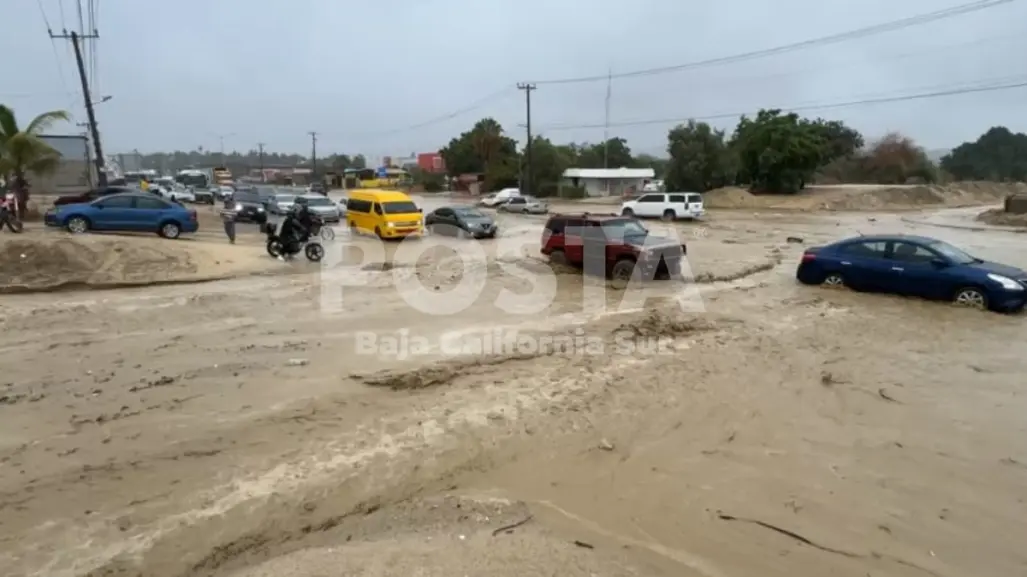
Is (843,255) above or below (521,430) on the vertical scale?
above

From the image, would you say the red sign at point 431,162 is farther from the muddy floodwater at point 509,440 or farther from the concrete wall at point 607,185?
the muddy floodwater at point 509,440

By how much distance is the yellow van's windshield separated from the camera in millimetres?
24300

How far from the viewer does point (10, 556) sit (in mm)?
4266

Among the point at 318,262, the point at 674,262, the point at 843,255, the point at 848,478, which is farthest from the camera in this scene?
the point at 318,262

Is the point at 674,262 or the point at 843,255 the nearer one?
the point at 843,255

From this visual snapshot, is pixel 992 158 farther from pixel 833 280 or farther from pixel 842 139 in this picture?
pixel 833 280

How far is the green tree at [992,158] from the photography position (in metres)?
69.8

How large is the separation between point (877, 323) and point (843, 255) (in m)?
3.09

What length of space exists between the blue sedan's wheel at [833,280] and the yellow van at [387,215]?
50.0 feet

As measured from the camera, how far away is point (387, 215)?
24.1 meters

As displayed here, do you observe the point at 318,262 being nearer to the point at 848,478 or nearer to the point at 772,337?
the point at 772,337

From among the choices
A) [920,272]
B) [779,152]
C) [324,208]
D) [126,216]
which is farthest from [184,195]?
[920,272]

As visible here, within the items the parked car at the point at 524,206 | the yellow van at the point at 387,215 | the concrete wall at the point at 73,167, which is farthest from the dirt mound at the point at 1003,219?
the concrete wall at the point at 73,167

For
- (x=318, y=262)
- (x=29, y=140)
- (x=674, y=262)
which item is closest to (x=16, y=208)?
(x=29, y=140)
